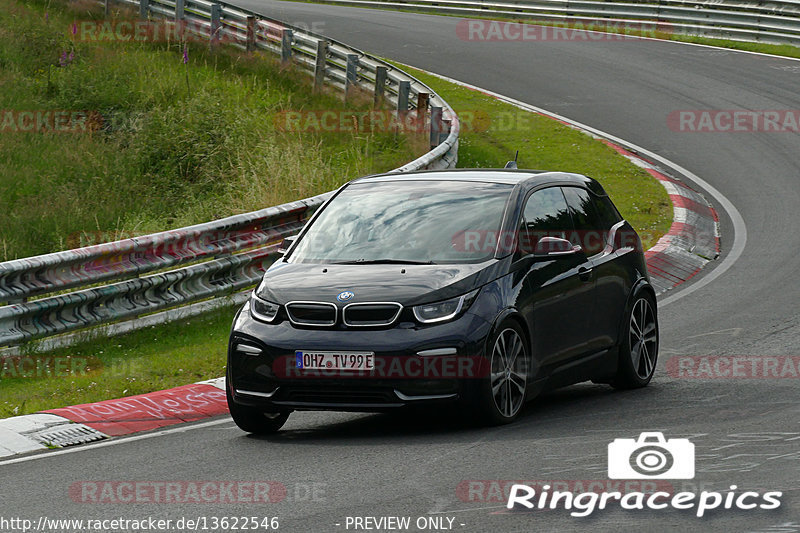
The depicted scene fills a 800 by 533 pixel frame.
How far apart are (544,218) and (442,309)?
1637 mm

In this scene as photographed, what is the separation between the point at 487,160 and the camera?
2102 centimetres

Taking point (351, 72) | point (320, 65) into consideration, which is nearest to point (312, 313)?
point (351, 72)

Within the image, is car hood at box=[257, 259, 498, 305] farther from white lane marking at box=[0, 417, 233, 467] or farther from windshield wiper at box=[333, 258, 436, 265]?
white lane marking at box=[0, 417, 233, 467]

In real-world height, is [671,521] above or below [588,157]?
above

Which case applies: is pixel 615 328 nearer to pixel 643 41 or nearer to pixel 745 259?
pixel 745 259

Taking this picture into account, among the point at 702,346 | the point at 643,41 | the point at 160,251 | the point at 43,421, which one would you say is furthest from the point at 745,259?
the point at 643,41

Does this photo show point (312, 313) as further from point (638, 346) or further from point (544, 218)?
point (638, 346)

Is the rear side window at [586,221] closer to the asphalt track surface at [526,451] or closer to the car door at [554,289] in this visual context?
the car door at [554,289]

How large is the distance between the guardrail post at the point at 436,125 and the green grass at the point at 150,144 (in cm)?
61

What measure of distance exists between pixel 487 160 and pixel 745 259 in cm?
594

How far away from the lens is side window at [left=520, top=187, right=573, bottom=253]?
903 centimetres

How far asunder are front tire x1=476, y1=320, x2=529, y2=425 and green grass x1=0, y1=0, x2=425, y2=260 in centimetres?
836

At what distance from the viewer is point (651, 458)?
7.19 m

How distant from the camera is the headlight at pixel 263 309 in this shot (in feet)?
27.1
